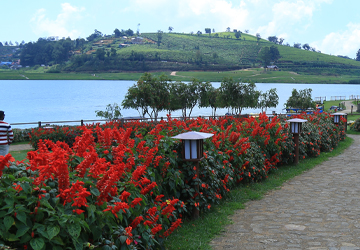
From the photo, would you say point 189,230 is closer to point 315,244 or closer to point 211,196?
point 211,196

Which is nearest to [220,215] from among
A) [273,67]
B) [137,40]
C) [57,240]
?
[57,240]

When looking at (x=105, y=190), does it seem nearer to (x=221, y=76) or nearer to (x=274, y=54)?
(x=221, y=76)

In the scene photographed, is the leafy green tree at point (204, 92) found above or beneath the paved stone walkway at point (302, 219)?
above

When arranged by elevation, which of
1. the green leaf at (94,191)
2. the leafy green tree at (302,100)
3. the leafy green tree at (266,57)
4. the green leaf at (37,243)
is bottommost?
the green leaf at (37,243)

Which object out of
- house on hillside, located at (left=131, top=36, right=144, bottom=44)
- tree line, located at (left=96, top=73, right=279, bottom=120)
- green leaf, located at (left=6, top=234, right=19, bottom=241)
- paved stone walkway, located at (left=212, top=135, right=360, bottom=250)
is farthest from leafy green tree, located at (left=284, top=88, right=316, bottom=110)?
house on hillside, located at (left=131, top=36, right=144, bottom=44)

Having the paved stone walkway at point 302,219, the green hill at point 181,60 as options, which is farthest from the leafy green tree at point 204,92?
the green hill at point 181,60

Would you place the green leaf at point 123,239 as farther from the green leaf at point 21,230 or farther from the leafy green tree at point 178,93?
the leafy green tree at point 178,93

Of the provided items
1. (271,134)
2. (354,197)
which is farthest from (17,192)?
(271,134)

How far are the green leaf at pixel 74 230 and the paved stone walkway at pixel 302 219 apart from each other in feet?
7.22

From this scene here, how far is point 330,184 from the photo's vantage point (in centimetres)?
743

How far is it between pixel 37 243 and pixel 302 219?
399 centimetres

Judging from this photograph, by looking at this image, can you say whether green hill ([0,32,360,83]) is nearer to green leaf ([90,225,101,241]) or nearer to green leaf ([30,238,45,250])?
green leaf ([90,225,101,241])

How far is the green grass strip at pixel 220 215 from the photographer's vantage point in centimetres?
440

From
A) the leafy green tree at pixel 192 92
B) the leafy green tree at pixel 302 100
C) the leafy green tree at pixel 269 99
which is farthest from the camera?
the leafy green tree at pixel 269 99
